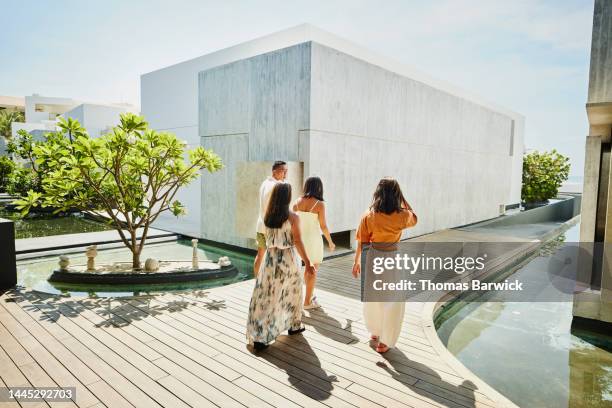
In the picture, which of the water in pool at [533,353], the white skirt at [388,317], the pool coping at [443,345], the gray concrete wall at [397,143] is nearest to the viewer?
the pool coping at [443,345]

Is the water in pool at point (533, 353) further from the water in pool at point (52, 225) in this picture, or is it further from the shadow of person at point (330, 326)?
the water in pool at point (52, 225)

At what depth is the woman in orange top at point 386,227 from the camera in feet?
10.4

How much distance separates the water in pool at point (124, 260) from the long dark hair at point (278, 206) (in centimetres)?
384

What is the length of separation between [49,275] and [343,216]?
19.8 ft

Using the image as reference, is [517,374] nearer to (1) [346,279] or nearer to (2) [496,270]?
(1) [346,279]

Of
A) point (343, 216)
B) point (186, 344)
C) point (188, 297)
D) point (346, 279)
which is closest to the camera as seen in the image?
point (186, 344)

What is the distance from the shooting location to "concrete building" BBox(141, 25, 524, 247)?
758 centimetres

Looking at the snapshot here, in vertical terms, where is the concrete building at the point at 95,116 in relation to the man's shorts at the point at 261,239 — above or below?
above

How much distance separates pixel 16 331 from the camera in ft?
12.0

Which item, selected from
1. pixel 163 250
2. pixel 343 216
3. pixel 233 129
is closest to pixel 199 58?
pixel 233 129

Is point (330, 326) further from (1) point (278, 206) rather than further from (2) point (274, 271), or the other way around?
(1) point (278, 206)

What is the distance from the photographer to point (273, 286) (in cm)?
331

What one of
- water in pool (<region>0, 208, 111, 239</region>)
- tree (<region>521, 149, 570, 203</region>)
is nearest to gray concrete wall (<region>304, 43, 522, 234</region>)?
water in pool (<region>0, 208, 111, 239</region>)

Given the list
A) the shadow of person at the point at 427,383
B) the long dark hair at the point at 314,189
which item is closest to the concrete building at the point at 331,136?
the long dark hair at the point at 314,189
